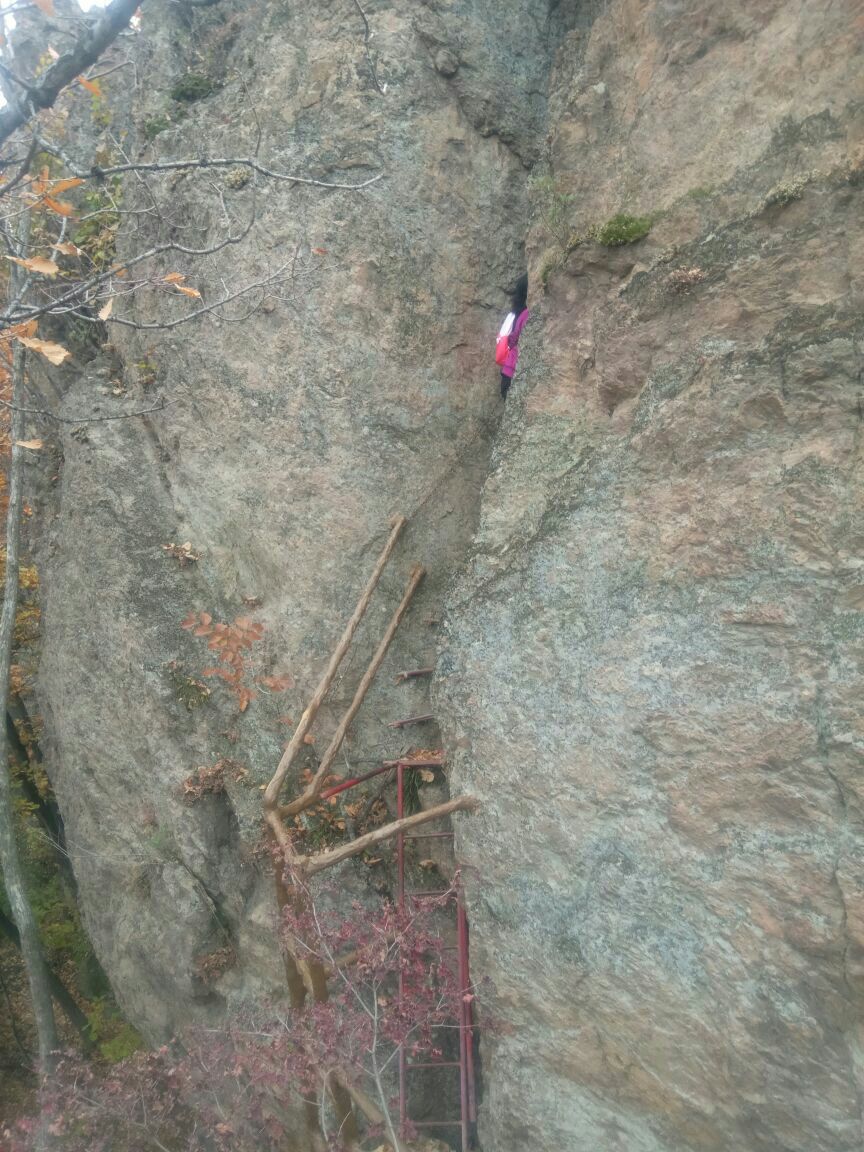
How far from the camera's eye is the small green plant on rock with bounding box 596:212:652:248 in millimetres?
5777

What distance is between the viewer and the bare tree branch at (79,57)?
3.58m

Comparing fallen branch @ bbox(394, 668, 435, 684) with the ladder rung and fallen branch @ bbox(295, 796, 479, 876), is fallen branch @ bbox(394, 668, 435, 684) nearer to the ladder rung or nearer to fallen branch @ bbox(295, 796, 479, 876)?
fallen branch @ bbox(295, 796, 479, 876)

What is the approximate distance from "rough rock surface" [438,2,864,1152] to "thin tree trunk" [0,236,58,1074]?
5.21 metres

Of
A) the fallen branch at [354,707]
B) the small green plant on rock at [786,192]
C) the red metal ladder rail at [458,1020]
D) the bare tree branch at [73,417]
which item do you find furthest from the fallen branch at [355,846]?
the small green plant on rock at [786,192]

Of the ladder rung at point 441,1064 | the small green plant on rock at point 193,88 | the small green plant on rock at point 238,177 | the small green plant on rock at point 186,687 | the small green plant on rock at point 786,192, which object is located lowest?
the ladder rung at point 441,1064

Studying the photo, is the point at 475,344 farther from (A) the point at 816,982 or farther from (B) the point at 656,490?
(A) the point at 816,982

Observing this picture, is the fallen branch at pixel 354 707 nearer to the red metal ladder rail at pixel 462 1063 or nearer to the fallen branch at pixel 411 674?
the fallen branch at pixel 411 674

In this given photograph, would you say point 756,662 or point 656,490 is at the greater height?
point 656,490

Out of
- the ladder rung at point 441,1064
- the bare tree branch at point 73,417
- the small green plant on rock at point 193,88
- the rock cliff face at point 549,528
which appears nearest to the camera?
the rock cliff face at point 549,528

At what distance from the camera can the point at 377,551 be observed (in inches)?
293

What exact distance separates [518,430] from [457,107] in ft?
12.3

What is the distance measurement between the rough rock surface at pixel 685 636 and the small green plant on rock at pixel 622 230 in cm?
7

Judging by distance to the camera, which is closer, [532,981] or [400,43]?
[532,981]

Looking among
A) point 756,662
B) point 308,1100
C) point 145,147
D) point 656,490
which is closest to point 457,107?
point 145,147
